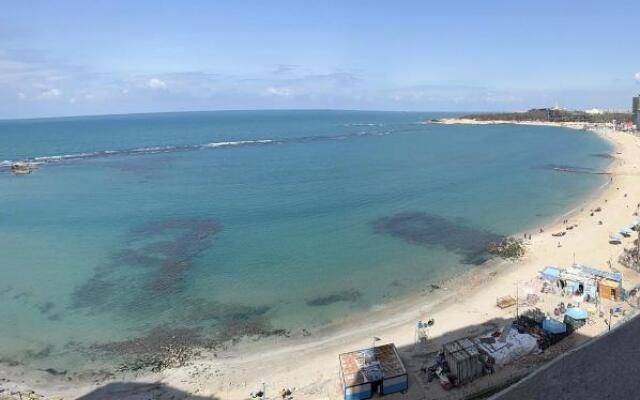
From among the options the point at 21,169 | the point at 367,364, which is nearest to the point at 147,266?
the point at 367,364

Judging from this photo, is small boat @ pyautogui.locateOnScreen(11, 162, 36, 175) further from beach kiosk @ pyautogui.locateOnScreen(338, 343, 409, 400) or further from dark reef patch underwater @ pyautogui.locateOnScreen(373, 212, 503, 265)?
beach kiosk @ pyautogui.locateOnScreen(338, 343, 409, 400)

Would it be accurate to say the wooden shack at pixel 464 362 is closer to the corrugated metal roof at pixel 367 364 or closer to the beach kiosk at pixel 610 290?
the corrugated metal roof at pixel 367 364

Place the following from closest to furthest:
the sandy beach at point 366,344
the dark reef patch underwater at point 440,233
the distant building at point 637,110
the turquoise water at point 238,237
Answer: the sandy beach at point 366,344, the turquoise water at point 238,237, the dark reef patch underwater at point 440,233, the distant building at point 637,110

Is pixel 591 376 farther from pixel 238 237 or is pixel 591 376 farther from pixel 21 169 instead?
pixel 21 169

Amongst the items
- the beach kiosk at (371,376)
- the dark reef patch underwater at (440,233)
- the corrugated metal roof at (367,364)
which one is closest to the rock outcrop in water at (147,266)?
the corrugated metal roof at (367,364)

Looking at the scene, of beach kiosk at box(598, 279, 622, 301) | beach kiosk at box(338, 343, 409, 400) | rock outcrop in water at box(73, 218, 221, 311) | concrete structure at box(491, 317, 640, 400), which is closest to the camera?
Answer: concrete structure at box(491, 317, 640, 400)

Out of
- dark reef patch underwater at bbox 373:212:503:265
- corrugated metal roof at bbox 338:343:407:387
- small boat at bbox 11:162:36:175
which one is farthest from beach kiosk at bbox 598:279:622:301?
small boat at bbox 11:162:36:175

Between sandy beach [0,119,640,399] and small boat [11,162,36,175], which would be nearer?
sandy beach [0,119,640,399]
